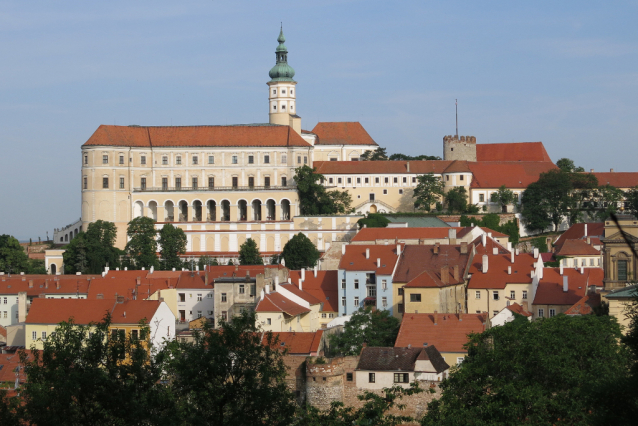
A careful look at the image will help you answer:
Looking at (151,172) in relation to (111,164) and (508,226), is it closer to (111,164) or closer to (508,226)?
(111,164)

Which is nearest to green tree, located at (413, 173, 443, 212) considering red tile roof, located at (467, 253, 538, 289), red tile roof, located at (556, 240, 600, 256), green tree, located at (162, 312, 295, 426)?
red tile roof, located at (556, 240, 600, 256)

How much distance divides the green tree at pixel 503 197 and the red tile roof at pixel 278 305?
1781 inches

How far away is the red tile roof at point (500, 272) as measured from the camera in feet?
204

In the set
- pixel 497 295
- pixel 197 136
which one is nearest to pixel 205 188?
pixel 197 136

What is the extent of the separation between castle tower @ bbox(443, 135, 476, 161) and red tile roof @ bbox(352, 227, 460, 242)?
112 ft

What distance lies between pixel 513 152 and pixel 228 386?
314 feet

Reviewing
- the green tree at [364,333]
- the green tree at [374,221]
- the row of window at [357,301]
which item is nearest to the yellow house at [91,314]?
the green tree at [364,333]

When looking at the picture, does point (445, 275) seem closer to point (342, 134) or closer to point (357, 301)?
point (357, 301)

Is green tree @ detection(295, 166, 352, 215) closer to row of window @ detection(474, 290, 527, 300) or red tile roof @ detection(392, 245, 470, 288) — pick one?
red tile roof @ detection(392, 245, 470, 288)

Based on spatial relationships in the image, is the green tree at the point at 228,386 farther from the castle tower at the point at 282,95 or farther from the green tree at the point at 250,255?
the castle tower at the point at 282,95

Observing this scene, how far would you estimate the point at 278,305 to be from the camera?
56906 mm

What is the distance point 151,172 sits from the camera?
10969 centimetres

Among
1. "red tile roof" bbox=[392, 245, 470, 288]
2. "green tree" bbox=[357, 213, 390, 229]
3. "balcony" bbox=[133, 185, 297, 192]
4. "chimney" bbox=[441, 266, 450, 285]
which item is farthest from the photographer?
"balcony" bbox=[133, 185, 297, 192]

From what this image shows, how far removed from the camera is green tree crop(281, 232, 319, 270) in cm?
8525
